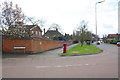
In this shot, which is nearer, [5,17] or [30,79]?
[30,79]

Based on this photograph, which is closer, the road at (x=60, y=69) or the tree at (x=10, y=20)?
the road at (x=60, y=69)

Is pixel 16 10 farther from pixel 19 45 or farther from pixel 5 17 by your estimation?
pixel 19 45

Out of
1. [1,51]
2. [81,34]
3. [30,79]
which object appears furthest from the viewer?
[81,34]

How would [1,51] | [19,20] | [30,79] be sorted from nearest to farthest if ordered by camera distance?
[30,79] → [1,51] → [19,20]

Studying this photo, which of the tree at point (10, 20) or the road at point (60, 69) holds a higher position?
the tree at point (10, 20)

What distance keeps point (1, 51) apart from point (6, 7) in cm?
619

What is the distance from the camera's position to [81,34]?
4184 centimetres

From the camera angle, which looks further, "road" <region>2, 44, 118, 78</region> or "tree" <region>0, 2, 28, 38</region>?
"tree" <region>0, 2, 28, 38</region>

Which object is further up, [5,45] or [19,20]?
[19,20]

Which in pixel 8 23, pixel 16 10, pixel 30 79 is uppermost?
pixel 16 10

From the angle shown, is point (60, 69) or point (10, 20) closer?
point (60, 69)

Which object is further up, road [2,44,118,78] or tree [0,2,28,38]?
tree [0,2,28,38]

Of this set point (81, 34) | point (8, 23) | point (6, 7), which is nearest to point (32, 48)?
point (8, 23)

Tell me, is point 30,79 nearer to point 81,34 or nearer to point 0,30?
point 0,30
